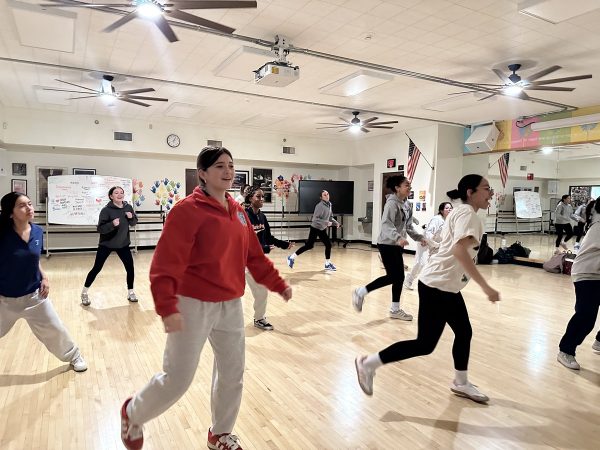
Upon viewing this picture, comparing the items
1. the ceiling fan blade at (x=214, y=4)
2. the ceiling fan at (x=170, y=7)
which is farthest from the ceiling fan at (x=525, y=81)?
the ceiling fan at (x=170, y=7)

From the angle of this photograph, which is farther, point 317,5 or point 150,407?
point 317,5

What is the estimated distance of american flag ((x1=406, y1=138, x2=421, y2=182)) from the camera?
10227mm

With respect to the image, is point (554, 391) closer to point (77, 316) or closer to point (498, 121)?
point (77, 316)

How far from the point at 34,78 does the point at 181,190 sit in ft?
15.5

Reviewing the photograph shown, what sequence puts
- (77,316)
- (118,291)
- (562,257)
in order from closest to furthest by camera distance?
(77,316) → (118,291) → (562,257)

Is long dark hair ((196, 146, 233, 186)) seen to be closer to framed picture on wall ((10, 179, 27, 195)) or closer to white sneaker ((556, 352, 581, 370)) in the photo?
white sneaker ((556, 352, 581, 370))

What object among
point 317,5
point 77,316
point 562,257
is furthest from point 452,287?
point 562,257

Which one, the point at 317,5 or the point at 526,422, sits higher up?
the point at 317,5

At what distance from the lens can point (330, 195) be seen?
12023mm

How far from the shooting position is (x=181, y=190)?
10867mm

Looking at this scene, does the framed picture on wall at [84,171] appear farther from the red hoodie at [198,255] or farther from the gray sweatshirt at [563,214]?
the gray sweatshirt at [563,214]

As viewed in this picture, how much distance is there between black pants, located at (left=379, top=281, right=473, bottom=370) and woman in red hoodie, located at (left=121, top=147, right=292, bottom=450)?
112 centimetres

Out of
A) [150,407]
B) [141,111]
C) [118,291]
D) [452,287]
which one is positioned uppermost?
[141,111]

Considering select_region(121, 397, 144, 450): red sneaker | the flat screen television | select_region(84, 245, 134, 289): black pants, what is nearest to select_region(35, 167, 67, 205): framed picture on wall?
select_region(84, 245, 134, 289): black pants
